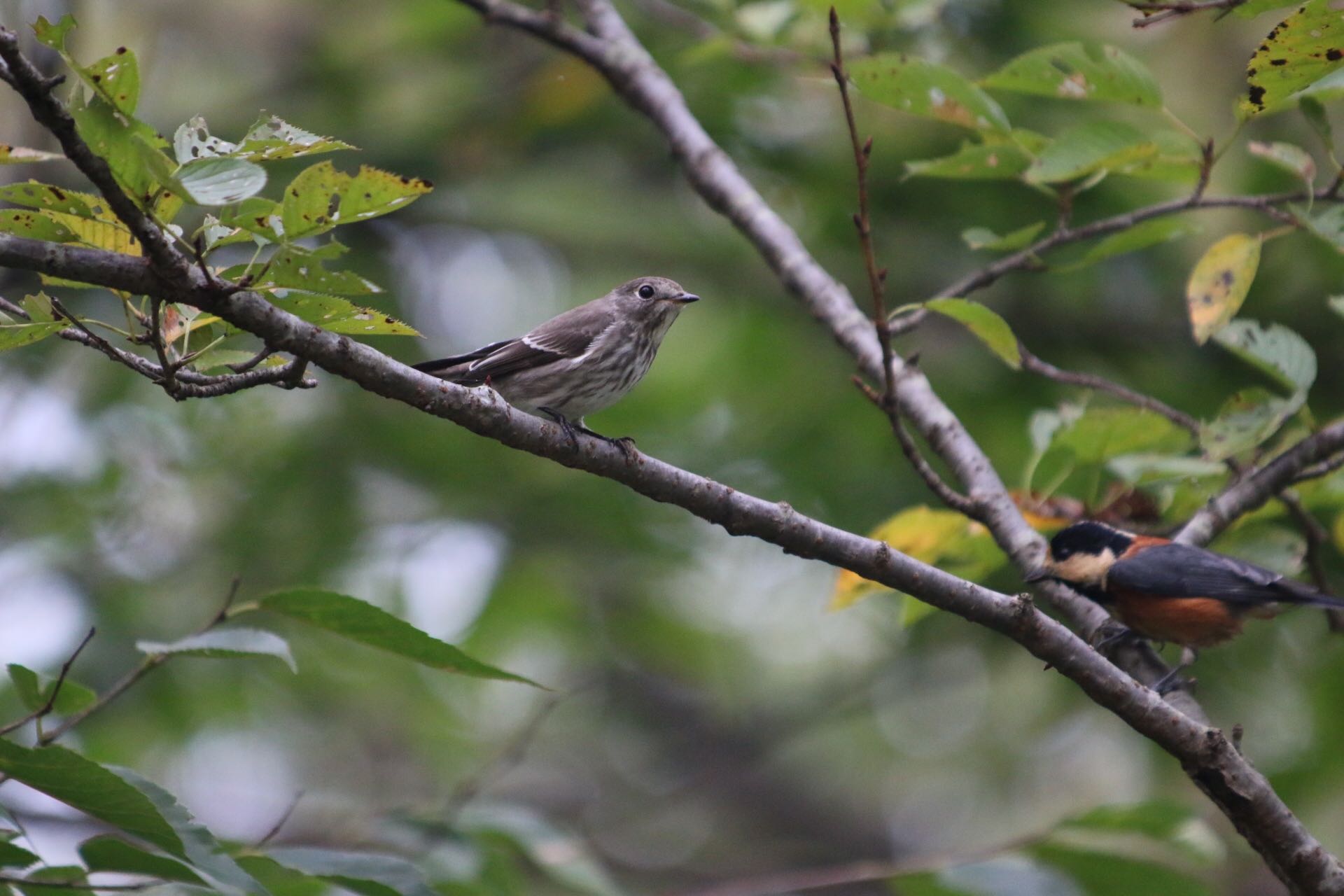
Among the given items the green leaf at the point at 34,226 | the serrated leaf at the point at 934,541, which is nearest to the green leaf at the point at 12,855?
the green leaf at the point at 34,226

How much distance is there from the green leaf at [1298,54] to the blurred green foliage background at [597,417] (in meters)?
2.24

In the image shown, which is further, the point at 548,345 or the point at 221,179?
the point at 548,345

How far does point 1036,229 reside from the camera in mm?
3844

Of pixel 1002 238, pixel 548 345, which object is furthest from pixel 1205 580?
pixel 548 345

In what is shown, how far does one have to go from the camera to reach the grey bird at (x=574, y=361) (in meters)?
5.01

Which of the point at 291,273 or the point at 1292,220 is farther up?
the point at 1292,220

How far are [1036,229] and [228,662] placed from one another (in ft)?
19.3

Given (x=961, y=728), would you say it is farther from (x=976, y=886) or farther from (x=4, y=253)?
(x=4, y=253)

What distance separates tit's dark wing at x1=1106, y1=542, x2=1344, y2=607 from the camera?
431 centimetres

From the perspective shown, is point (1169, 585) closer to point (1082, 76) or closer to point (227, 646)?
point (1082, 76)

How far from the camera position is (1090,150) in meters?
3.62

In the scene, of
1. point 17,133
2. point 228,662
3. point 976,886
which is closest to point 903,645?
point 976,886

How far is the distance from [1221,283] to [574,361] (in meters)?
2.53

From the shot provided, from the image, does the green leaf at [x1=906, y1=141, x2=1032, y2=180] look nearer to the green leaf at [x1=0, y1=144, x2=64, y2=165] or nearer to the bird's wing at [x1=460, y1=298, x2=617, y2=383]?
the bird's wing at [x1=460, y1=298, x2=617, y2=383]
